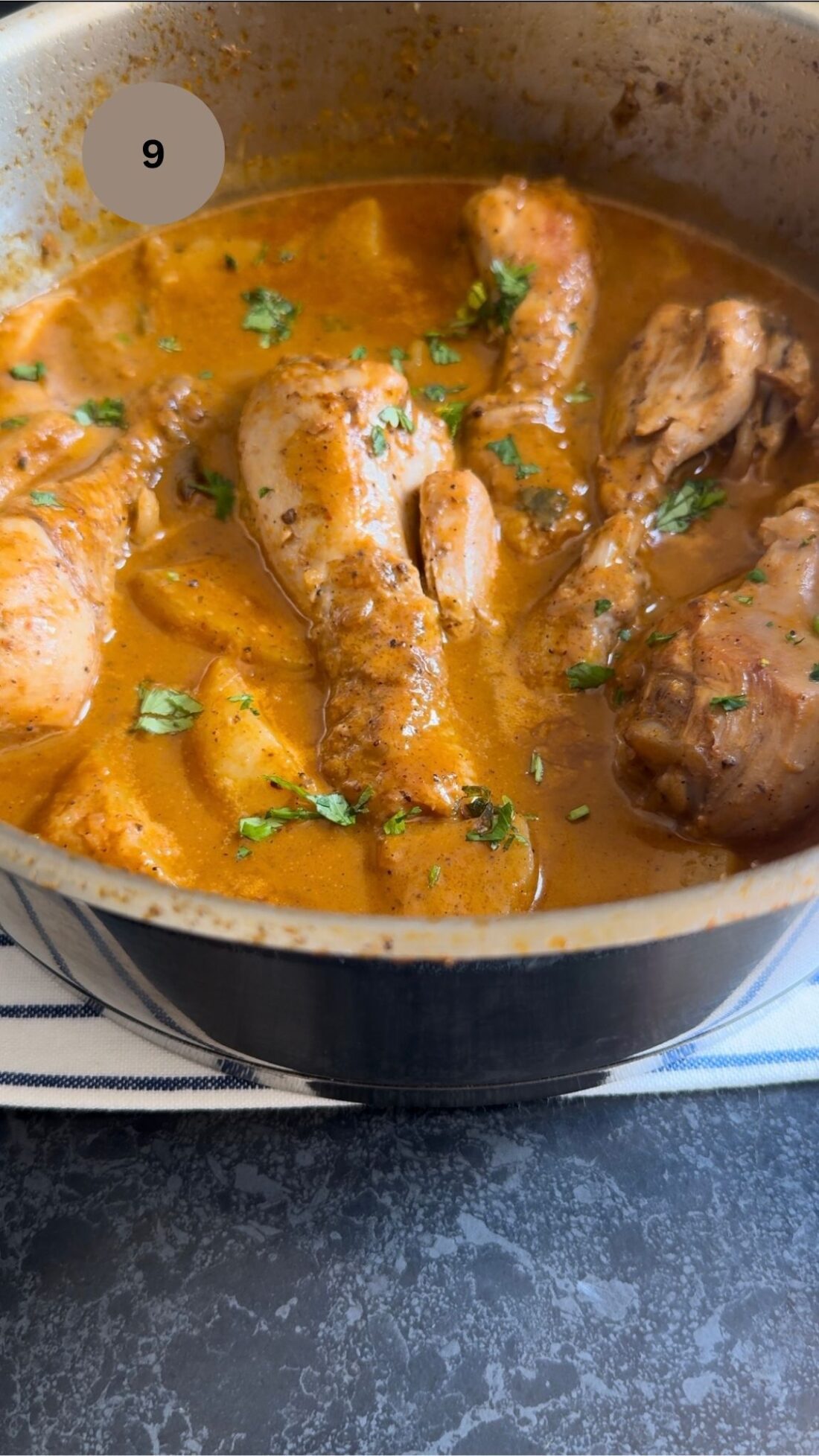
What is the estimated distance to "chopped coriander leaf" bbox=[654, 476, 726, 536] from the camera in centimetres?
225

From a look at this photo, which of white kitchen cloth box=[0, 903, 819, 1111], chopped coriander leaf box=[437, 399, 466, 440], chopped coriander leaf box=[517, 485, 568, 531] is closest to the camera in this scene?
white kitchen cloth box=[0, 903, 819, 1111]

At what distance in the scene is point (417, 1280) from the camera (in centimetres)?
161

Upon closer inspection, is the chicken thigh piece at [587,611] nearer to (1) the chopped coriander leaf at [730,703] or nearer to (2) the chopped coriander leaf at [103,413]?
(1) the chopped coriander leaf at [730,703]

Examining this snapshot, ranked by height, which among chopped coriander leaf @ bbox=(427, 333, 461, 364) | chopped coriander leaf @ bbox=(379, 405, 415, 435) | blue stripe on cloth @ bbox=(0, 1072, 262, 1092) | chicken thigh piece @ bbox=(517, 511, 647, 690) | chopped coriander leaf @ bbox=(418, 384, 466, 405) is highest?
chopped coriander leaf @ bbox=(427, 333, 461, 364)

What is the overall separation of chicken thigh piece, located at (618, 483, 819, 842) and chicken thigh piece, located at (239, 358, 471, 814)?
0.98ft

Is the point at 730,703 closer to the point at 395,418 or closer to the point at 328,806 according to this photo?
the point at 328,806

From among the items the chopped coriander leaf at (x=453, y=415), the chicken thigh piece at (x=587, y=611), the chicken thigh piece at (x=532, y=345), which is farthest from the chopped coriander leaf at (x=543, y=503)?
the chopped coriander leaf at (x=453, y=415)

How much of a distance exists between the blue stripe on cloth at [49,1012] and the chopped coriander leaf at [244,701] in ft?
1.66

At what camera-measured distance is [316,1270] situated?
1.61 m

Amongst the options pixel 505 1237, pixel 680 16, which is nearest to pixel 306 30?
pixel 680 16

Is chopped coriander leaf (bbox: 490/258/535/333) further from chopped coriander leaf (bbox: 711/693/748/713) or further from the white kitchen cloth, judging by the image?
the white kitchen cloth

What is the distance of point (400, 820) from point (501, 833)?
0.48 feet

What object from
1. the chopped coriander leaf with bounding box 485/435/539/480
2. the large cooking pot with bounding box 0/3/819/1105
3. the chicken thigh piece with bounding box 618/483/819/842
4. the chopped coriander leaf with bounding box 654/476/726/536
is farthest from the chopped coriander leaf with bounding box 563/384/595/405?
the chicken thigh piece with bounding box 618/483/819/842

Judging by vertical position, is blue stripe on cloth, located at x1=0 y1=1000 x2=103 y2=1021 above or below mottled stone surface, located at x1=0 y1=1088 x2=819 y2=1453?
above
